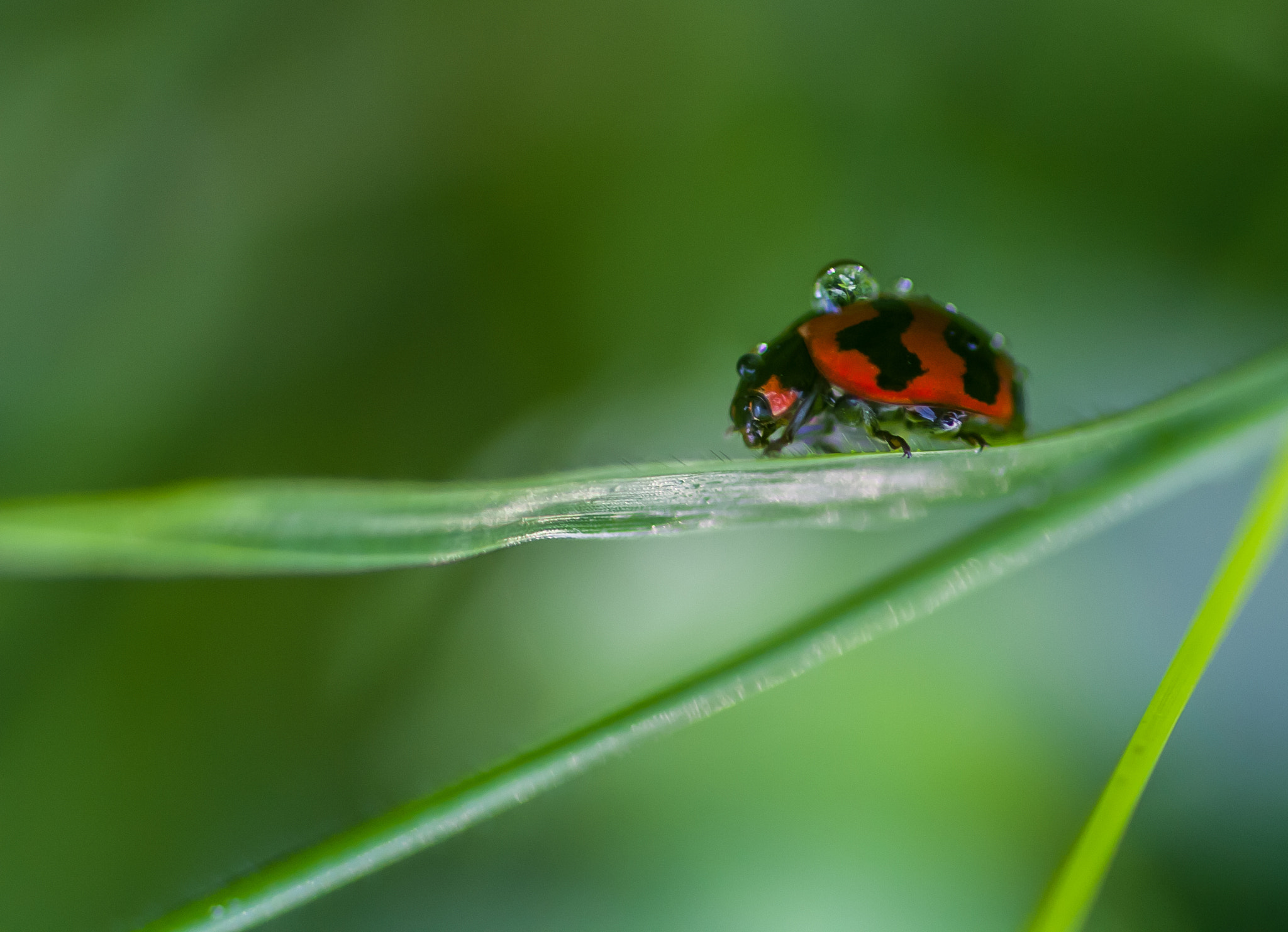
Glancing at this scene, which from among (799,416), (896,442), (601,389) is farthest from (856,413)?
(601,389)

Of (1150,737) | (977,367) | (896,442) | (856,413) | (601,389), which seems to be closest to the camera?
(1150,737)

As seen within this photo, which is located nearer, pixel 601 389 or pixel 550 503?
pixel 550 503

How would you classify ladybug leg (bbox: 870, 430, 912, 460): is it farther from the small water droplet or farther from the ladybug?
the small water droplet

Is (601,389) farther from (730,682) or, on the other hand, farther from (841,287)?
(730,682)

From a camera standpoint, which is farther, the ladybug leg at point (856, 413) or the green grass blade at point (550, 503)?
the ladybug leg at point (856, 413)

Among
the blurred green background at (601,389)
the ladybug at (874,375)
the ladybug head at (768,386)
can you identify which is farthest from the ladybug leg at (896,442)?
the blurred green background at (601,389)

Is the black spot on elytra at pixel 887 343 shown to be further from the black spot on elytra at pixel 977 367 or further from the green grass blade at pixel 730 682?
Result: the green grass blade at pixel 730 682
